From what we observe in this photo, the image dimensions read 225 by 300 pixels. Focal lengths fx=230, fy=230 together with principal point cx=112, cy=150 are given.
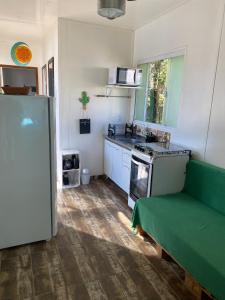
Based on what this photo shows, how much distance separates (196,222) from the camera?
7.08 feet

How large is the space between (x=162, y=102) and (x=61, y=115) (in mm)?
1699

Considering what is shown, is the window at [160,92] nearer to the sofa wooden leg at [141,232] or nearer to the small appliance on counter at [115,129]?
the small appliance on counter at [115,129]

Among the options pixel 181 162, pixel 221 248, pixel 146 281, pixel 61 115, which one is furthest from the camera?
pixel 61 115

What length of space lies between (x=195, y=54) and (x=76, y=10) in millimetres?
1792

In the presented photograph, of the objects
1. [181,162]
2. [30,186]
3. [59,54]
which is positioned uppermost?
[59,54]

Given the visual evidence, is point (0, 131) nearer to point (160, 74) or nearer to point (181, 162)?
point (181, 162)

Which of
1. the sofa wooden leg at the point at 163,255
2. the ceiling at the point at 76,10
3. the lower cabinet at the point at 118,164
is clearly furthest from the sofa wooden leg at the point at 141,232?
the ceiling at the point at 76,10

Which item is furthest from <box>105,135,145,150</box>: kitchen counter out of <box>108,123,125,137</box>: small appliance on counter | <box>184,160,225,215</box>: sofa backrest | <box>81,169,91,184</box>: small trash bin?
<box>184,160,225,215</box>: sofa backrest

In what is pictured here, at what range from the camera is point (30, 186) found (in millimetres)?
2316

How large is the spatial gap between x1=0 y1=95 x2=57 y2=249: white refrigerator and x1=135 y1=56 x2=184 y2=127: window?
1890 mm

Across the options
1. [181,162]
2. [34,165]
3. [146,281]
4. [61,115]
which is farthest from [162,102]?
[146,281]

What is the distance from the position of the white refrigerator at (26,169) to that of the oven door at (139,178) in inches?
43.0

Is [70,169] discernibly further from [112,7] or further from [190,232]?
[112,7]

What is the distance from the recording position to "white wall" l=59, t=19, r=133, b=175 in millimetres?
A: 3814
